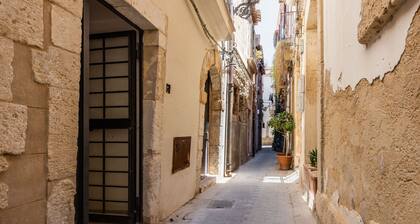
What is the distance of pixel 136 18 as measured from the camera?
4.34 metres

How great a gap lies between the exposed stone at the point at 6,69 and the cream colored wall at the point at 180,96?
2651mm

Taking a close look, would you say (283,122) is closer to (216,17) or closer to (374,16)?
(216,17)

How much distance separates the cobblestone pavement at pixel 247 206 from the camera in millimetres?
5359

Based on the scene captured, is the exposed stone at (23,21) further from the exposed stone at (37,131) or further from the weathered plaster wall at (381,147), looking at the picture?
the weathered plaster wall at (381,147)

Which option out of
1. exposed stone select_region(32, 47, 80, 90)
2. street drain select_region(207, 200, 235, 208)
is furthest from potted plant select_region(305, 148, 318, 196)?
exposed stone select_region(32, 47, 80, 90)

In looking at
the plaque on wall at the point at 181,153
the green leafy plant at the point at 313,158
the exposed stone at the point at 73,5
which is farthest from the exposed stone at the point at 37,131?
the green leafy plant at the point at 313,158

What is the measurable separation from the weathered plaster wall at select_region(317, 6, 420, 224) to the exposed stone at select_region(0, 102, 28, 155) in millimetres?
2054

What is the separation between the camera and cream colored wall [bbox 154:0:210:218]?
5.23 meters

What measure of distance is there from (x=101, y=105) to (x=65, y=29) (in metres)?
2.37

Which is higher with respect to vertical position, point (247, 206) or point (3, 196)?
point (3, 196)

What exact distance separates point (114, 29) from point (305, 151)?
388 centimetres

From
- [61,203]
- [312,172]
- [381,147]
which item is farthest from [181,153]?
[381,147]

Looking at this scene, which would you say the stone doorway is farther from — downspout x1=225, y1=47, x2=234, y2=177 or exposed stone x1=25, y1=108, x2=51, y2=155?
exposed stone x1=25, y1=108, x2=51, y2=155

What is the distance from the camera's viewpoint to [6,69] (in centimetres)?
230
